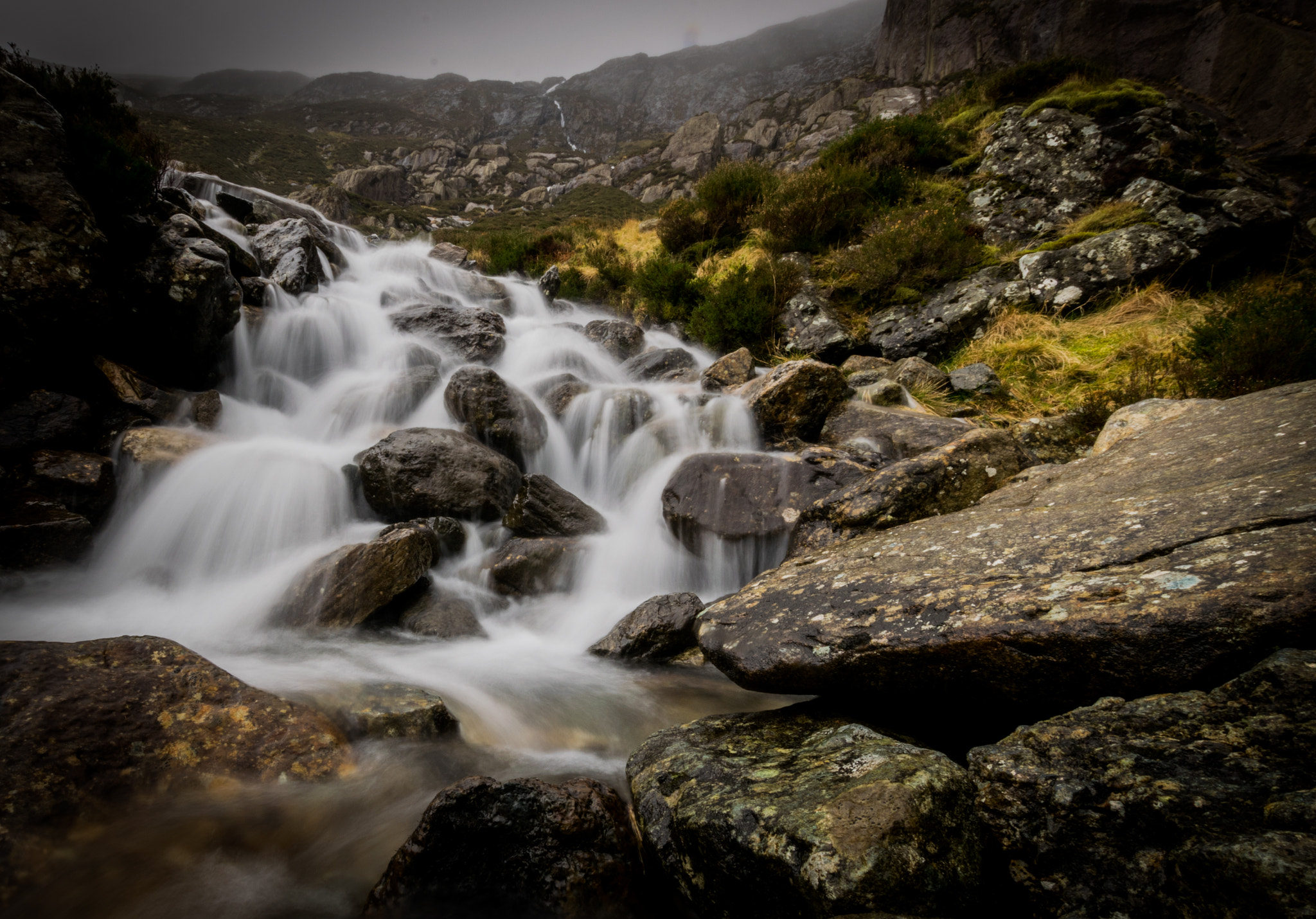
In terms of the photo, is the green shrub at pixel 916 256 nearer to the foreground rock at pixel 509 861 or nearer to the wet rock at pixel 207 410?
the foreground rock at pixel 509 861

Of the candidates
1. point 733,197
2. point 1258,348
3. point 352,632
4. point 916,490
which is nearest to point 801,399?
point 916,490

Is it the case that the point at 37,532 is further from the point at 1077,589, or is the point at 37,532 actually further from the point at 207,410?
the point at 1077,589

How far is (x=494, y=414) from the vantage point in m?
7.28

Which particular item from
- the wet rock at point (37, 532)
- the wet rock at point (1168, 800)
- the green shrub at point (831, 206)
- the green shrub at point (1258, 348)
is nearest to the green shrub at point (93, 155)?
the wet rock at point (37, 532)

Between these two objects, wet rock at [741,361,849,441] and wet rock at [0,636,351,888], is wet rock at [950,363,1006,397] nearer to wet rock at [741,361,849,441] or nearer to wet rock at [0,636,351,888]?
wet rock at [741,361,849,441]

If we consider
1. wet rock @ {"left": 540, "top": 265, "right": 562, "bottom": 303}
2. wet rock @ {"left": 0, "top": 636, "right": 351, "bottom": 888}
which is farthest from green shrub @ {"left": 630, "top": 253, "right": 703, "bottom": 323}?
wet rock @ {"left": 0, "top": 636, "right": 351, "bottom": 888}

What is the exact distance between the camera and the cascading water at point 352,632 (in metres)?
2.30

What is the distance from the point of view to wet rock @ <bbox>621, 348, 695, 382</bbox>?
955 centimetres

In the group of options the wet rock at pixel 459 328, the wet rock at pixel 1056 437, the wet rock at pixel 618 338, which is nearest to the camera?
the wet rock at pixel 1056 437

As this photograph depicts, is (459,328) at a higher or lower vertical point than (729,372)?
higher

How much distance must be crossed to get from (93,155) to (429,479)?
5209mm

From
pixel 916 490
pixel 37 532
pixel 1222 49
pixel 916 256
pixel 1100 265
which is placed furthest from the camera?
pixel 1222 49

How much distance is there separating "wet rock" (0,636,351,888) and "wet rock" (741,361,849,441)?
5.47 metres

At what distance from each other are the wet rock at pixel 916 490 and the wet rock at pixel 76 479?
6915 mm
